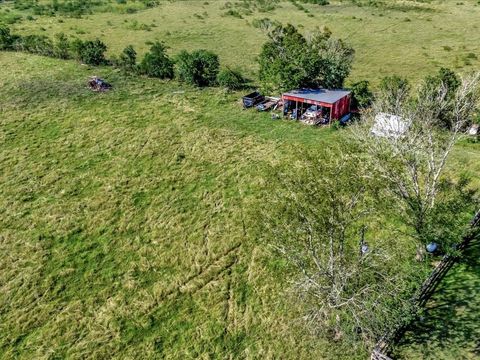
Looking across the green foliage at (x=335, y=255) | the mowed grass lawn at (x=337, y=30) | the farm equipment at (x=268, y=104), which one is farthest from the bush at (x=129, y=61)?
the green foliage at (x=335, y=255)

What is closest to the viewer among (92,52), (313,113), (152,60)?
(313,113)

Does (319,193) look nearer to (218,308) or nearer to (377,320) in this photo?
(377,320)

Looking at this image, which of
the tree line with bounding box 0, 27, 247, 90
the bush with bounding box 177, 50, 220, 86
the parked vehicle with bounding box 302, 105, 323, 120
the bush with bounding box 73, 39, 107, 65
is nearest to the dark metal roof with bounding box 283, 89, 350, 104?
the parked vehicle with bounding box 302, 105, 323, 120

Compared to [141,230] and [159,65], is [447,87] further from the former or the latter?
[159,65]

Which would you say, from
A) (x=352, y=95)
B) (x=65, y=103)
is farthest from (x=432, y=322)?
(x=65, y=103)

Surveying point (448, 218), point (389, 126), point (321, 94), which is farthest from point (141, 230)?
point (321, 94)

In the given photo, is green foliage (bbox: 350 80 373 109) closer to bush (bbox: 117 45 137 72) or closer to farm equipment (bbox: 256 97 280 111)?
farm equipment (bbox: 256 97 280 111)
